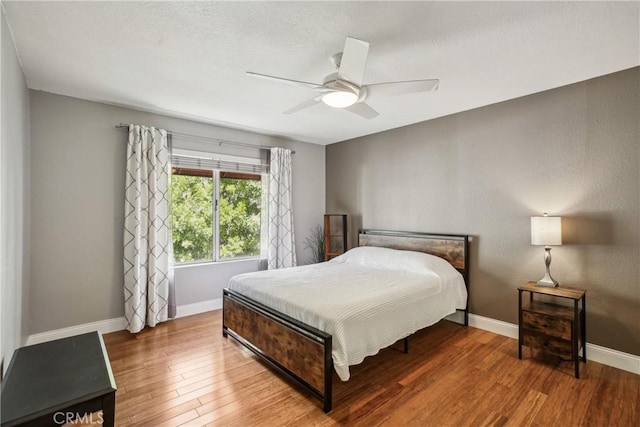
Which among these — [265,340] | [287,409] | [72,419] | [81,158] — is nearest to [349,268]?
[265,340]

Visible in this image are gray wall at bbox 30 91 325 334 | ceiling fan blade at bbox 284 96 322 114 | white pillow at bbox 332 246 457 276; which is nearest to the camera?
ceiling fan blade at bbox 284 96 322 114

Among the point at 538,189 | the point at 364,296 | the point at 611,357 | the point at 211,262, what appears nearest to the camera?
the point at 364,296

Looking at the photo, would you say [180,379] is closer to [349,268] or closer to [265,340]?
Result: [265,340]

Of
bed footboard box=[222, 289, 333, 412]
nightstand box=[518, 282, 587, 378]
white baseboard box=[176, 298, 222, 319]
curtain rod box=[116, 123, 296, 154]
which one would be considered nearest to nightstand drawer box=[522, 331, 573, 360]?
nightstand box=[518, 282, 587, 378]

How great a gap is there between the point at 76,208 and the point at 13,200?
3.73 feet

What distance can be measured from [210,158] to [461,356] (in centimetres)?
Answer: 379

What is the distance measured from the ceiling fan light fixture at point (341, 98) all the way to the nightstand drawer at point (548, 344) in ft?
8.53

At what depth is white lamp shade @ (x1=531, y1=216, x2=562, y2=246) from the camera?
2.64 m

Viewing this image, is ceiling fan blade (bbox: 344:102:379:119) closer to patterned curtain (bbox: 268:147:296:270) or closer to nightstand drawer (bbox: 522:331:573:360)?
patterned curtain (bbox: 268:147:296:270)

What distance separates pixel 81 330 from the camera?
3.17 meters

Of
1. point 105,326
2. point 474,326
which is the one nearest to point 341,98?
point 474,326

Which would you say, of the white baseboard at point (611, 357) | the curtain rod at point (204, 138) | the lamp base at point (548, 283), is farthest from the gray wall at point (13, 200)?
the white baseboard at point (611, 357)

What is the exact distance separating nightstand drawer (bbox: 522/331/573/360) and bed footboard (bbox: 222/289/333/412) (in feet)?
6.39

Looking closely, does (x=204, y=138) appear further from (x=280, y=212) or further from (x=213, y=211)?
(x=280, y=212)
